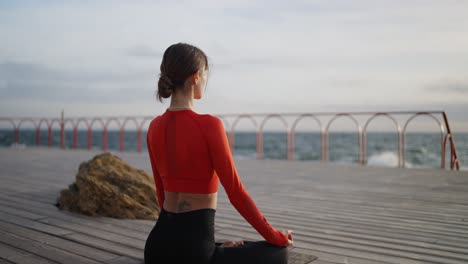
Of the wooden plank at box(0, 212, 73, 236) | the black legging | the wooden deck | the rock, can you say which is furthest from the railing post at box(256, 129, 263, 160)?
the black legging

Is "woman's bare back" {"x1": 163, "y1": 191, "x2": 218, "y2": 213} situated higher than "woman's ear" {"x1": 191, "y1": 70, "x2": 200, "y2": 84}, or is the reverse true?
"woman's ear" {"x1": 191, "y1": 70, "x2": 200, "y2": 84}

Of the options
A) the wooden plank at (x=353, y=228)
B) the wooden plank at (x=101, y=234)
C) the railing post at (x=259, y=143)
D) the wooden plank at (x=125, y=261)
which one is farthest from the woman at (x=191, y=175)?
the railing post at (x=259, y=143)

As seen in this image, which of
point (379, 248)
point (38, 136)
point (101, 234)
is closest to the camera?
point (379, 248)

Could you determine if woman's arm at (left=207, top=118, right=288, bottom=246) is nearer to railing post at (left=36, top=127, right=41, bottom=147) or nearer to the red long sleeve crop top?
the red long sleeve crop top

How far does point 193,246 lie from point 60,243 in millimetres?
1431

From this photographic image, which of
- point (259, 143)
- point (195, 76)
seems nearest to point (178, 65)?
point (195, 76)

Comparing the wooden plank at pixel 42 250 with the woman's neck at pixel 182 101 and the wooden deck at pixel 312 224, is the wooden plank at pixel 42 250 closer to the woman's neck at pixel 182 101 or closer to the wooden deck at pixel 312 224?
the wooden deck at pixel 312 224

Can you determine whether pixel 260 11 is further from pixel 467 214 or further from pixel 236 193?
pixel 236 193

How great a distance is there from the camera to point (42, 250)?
8.67ft

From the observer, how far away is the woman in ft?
5.57

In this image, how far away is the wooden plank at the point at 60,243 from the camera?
2.55 m

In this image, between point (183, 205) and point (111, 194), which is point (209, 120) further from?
point (111, 194)

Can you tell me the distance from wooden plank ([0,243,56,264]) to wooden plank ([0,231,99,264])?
4cm

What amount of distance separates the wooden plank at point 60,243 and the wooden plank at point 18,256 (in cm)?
19
